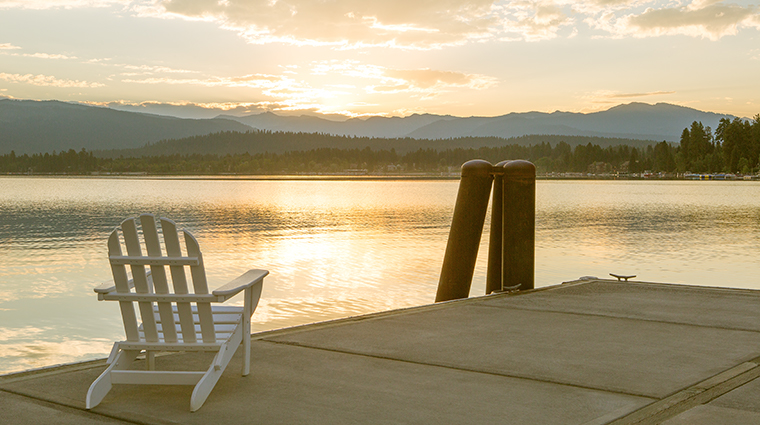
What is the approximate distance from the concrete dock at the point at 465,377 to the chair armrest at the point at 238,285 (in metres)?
0.71

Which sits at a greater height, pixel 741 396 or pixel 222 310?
pixel 222 310

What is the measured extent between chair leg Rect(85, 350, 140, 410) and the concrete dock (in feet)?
0.22

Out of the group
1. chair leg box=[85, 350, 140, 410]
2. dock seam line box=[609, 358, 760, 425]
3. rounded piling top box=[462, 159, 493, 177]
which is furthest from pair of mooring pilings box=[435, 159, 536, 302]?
chair leg box=[85, 350, 140, 410]

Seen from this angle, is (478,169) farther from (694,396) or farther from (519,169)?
(694,396)

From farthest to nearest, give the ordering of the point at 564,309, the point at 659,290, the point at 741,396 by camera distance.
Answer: the point at 659,290, the point at 564,309, the point at 741,396

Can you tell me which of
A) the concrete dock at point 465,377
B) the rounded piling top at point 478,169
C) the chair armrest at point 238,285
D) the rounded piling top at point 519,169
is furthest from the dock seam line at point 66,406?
the rounded piling top at point 519,169

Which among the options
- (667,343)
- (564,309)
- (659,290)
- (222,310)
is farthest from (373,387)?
(659,290)

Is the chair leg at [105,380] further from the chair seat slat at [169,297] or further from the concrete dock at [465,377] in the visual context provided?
the chair seat slat at [169,297]

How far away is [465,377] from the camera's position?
4.83m

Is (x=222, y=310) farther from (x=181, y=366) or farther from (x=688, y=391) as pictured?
(x=688, y=391)

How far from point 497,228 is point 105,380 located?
21.4 feet

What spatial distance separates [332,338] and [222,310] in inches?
53.6

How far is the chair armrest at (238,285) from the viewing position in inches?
167

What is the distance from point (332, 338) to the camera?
605cm
